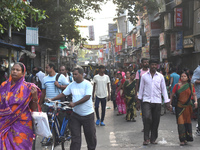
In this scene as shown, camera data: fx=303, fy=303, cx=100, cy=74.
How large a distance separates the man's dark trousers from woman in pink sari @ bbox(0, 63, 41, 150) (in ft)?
10.4

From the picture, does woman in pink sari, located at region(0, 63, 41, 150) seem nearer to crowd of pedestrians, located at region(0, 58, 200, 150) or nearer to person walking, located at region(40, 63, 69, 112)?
crowd of pedestrians, located at region(0, 58, 200, 150)

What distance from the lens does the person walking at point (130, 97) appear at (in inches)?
404

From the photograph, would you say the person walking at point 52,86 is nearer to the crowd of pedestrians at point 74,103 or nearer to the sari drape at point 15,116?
the crowd of pedestrians at point 74,103

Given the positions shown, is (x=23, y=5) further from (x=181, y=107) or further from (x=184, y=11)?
(x=184, y=11)

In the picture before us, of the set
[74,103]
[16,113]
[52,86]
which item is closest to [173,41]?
[52,86]

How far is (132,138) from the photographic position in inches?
294

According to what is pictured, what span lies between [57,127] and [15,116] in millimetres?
1923

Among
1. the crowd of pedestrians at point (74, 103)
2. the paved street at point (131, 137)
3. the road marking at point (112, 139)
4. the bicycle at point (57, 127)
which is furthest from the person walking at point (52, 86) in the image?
the road marking at point (112, 139)

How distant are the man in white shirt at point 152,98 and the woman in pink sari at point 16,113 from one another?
10.5 ft

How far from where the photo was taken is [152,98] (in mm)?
6723

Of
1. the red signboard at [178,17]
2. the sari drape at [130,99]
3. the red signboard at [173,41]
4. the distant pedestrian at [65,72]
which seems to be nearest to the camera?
the distant pedestrian at [65,72]

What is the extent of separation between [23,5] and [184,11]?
1581cm

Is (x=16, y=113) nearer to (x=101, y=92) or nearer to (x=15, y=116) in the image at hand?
(x=15, y=116)

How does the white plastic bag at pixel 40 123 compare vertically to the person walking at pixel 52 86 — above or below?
below
